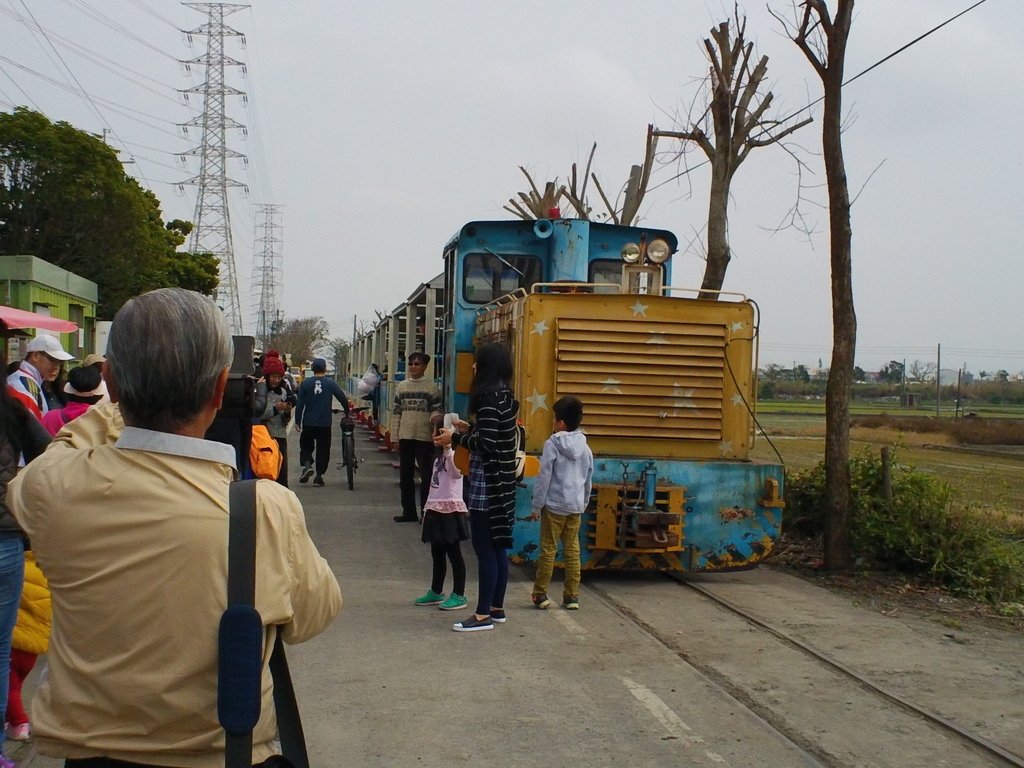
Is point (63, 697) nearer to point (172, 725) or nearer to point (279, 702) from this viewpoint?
point (172, 725)

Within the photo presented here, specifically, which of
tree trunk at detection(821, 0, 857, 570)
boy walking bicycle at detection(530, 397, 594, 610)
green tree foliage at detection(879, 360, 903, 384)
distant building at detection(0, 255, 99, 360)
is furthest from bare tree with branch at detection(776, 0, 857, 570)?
green tree foliage at detection(879, 360, 903, 384)

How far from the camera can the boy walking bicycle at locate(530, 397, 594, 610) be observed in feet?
26.3

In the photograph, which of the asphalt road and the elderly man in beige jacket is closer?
the elderly man in beige jacket

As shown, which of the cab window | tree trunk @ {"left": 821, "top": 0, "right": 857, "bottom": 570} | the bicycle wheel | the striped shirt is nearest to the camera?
the striped shirt

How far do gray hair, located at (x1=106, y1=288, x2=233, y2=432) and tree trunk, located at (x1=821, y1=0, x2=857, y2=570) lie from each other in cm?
871

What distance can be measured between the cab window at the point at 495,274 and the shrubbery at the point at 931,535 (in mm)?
4115

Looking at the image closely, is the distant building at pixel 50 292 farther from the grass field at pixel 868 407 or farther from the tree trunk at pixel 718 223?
the grass field at pixel 868 407

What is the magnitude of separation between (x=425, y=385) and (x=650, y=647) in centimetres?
619

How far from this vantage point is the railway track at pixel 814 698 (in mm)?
5145

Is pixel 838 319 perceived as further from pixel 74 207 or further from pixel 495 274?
pixel 74 207

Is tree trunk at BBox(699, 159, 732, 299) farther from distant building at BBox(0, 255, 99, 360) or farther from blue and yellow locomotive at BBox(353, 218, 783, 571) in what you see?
distant building at BBox(0, 255, 99, 360)

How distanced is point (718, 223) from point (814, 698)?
9588 mm

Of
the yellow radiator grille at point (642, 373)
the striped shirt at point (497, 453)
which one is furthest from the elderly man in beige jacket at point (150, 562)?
the yellow radiator grille at point (642, 373)

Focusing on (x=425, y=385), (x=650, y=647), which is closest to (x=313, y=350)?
(x=425, y=385)
